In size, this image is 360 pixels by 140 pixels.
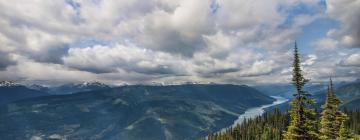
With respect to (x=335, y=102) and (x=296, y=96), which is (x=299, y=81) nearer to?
(x=296, y=96)

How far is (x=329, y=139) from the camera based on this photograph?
42.6 metres

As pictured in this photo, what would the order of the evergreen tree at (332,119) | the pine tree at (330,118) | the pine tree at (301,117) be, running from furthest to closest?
the evergreen tree at (332,119) → the pine tree at (330,118) → the pine tree at (301,117)

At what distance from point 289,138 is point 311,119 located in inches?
116

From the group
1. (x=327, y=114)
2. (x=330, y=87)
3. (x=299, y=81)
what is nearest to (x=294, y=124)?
(x=299, y=81)

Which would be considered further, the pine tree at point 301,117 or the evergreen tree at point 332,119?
the evergreen tree at point 332,119

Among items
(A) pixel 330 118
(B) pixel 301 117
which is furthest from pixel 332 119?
(B) pixel 301 117

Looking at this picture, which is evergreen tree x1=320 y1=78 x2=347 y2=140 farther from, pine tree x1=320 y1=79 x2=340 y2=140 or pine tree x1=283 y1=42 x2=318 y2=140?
pine tree x1=283 y1=42 x2=318 y2=140

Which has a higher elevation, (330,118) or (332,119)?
(330,118)

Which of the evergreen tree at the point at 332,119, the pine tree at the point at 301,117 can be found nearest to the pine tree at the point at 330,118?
the evergreen tree at the point at 332,119

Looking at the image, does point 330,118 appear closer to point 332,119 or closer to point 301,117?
point 332,119

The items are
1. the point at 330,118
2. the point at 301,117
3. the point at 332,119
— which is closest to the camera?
the point at 301,117

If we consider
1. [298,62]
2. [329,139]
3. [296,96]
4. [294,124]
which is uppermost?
[298,62]

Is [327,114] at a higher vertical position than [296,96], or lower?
lower

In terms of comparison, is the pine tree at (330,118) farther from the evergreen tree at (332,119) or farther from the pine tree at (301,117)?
the pine tree at (301,117)
